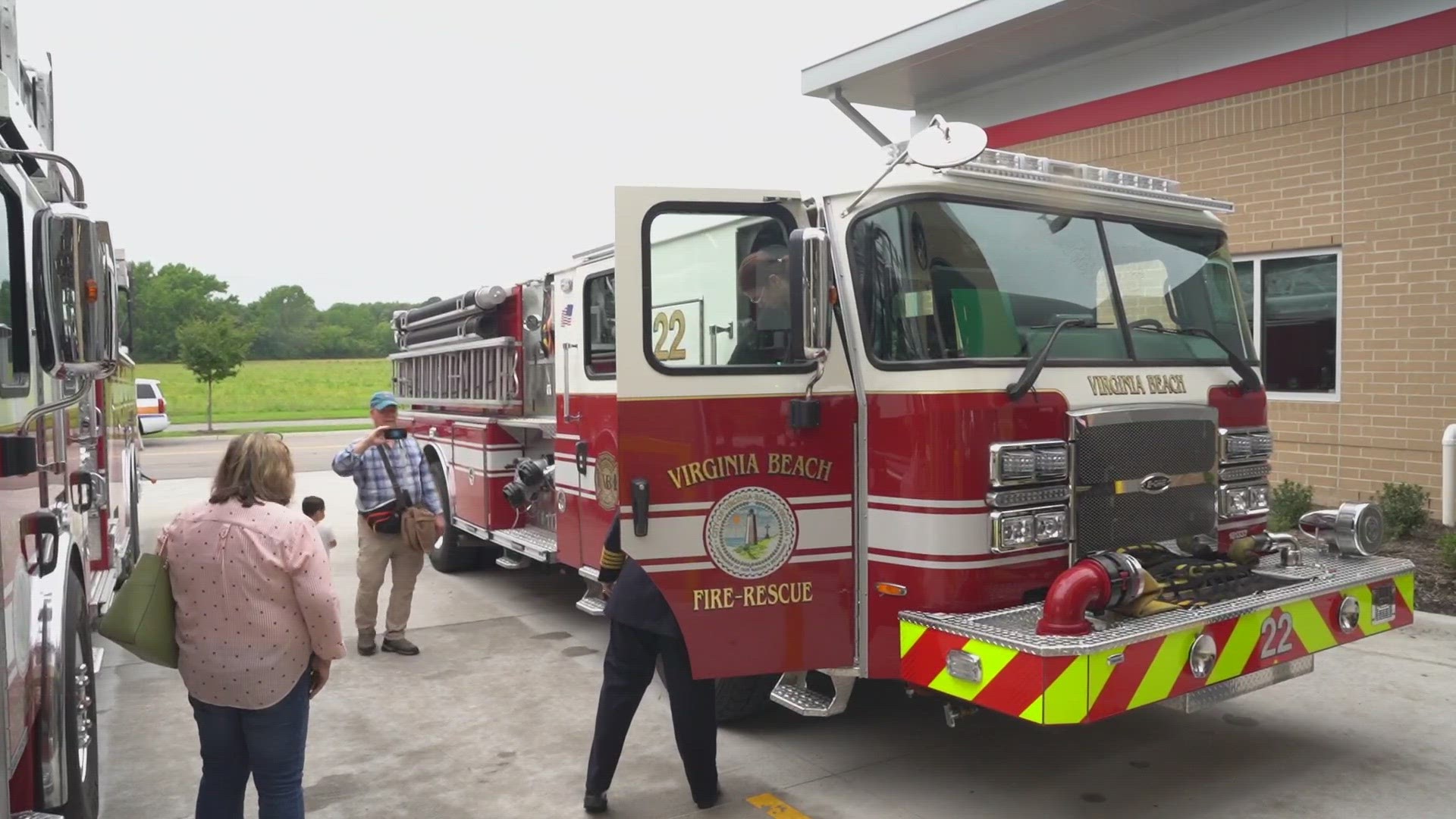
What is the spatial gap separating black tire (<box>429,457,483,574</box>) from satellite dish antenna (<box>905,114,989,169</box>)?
6221mm

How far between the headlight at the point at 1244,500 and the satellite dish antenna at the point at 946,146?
2056 millimetres

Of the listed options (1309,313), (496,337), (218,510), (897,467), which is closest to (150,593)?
(218,510)

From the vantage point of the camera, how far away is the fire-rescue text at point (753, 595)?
4309 mm

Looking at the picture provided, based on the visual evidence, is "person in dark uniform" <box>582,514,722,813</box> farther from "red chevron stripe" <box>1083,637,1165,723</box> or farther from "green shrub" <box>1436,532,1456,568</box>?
"green shrub" <box>1436,532,1456,568</box>

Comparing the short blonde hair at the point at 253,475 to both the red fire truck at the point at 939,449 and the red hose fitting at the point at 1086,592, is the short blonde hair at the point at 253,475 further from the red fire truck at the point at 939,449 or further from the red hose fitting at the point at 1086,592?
the red hose fitting at the point at 1086,592

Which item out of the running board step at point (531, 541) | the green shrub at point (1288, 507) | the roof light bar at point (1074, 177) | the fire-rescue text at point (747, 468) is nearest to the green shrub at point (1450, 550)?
the green shrub at point (1288, 507)

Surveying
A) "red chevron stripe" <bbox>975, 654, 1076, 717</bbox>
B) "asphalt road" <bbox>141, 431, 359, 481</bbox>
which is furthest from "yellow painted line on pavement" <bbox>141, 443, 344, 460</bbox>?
"red chevron stripe" <bbox>975, 654, 1076, 717</bbox>

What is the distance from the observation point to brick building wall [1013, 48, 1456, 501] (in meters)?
8.66

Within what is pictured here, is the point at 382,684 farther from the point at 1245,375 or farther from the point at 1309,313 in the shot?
the point at 1309,313

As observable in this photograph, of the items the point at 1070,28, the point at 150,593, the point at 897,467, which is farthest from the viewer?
the point at 1070,28

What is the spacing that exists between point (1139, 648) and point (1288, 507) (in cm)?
604

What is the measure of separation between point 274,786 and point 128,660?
168 inches

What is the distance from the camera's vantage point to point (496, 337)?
26.3 ft

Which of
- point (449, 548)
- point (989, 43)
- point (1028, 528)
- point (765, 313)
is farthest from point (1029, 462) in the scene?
point (989, 43)
